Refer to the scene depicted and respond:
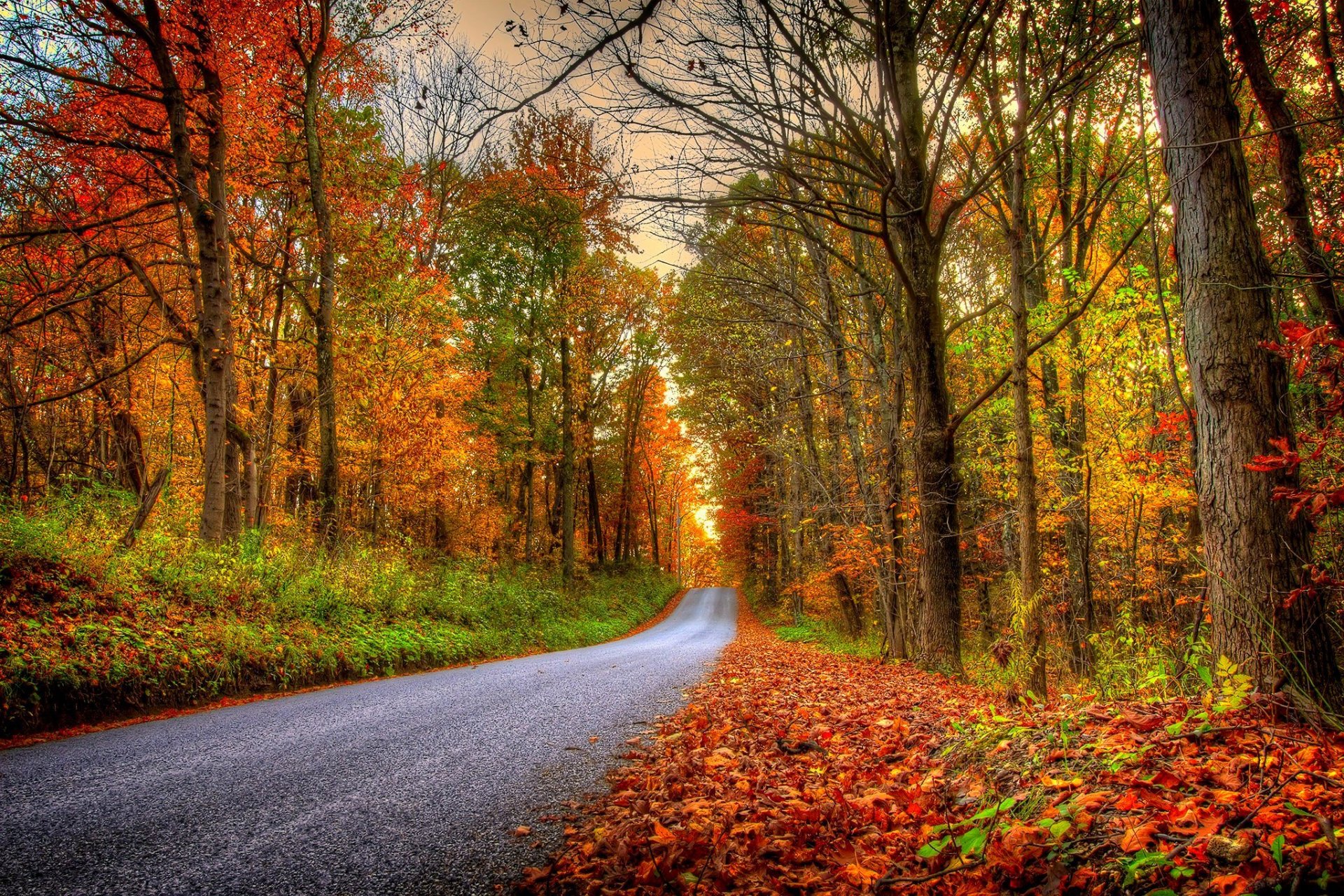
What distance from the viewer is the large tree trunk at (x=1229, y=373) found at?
271 centimetres

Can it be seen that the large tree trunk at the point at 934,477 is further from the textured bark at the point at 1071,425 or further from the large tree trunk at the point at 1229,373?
the textured bark at the point at 1071,425

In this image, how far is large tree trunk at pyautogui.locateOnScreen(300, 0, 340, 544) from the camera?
432 inches

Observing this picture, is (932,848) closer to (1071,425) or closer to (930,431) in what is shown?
(930,431)

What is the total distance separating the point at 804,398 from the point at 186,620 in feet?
27.6

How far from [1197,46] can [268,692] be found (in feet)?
30.8

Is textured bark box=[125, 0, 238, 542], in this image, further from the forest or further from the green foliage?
the green foliage

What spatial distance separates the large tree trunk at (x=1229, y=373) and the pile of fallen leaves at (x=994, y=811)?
419 millimetres

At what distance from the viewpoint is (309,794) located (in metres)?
2.96

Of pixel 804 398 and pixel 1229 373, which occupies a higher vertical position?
pixel 804 398

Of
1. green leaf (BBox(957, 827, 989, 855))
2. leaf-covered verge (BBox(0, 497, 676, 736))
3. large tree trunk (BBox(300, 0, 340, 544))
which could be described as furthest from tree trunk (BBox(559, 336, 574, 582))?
green leaf (BBox(957, 827, 989, 855))

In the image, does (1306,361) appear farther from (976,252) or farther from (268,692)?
(976,252)

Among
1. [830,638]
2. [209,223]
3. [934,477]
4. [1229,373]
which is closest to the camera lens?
[1229,373]

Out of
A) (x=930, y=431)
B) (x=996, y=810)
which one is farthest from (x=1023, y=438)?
(x=996, y=810)

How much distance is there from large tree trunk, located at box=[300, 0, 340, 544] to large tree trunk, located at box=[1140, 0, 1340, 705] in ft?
39.1
